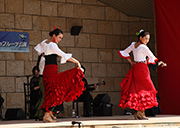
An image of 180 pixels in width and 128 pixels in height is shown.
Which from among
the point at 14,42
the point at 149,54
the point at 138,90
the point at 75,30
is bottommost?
the point at 138,90

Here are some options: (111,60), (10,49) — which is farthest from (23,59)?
(111,60)

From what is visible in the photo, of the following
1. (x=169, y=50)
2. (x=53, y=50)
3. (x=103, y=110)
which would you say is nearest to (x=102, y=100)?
(x=103, y=110)

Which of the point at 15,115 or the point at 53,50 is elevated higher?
the point at 53,50

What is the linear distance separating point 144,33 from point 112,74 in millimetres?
4449

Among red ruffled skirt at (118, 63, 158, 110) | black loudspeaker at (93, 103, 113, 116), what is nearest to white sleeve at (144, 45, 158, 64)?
red ruffled skirt at (118, 63, 158, 110)

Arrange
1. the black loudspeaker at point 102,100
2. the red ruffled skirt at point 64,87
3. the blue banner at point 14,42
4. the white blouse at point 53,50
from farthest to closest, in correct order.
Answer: the blue banner at point 14,42 → the black loudspeaker at point 102,100 → the red ruffled skirt at point 64,87 → the white blouse at point 53,50

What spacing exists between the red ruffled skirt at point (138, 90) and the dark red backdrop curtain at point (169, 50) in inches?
95.3

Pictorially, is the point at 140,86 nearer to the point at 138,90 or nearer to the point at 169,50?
the point at 138,90

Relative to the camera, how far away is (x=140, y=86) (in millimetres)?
5520

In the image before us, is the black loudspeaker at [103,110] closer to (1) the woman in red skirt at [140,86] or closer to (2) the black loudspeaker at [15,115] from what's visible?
(2) the black loudspeaker at [15,115]

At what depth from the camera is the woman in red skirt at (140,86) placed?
5402mm

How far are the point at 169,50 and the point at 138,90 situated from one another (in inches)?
112

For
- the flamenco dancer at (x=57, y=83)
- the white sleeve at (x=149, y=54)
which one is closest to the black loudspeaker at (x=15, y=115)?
the flamenco dancer at (x=57, y=83)

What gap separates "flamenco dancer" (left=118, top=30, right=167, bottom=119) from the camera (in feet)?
17.7
